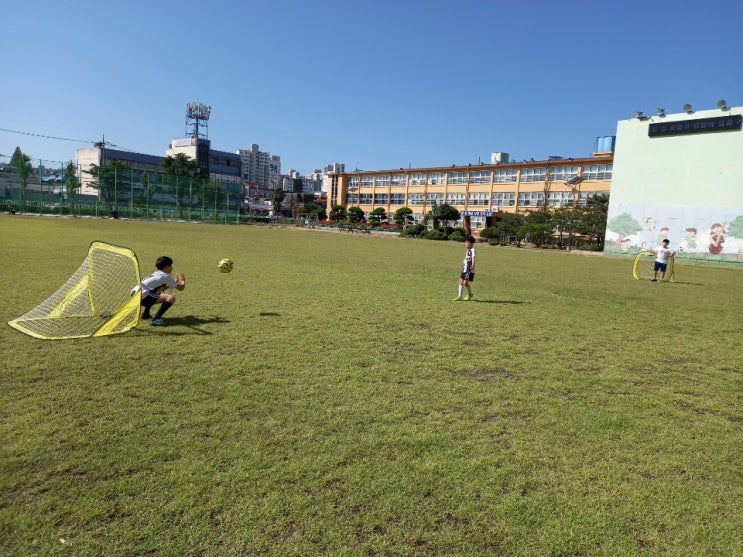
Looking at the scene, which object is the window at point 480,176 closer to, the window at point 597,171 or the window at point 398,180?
the window at point 398,180

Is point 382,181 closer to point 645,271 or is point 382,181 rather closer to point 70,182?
point 70,182

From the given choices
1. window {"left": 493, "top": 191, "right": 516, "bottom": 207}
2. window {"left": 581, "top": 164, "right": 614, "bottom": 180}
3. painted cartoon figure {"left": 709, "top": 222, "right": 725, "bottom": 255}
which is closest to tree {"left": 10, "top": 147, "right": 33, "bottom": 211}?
window {"left": 493, "top": 191, "right": 516, "bottom": 207}

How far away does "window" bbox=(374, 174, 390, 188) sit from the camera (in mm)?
92812

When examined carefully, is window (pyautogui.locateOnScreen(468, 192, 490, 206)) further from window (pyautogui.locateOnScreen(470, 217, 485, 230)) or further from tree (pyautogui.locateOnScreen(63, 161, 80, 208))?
tree (pyautogui.locateOnScreen(63, 161, 80, 208))

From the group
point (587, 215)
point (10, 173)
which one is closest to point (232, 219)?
point (10, 173)

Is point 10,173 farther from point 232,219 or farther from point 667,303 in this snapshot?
point 667,303

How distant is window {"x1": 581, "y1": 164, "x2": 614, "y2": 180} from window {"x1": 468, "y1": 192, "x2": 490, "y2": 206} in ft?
51.4

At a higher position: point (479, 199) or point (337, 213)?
point (479, 199)

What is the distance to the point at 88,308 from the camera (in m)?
8.34

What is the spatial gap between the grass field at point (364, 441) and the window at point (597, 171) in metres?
62.7

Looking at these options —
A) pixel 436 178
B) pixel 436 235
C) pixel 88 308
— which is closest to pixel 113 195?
pixel 436 235

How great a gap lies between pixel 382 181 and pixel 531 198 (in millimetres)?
31257

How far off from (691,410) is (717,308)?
9.63 meters

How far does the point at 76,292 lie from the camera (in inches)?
313
